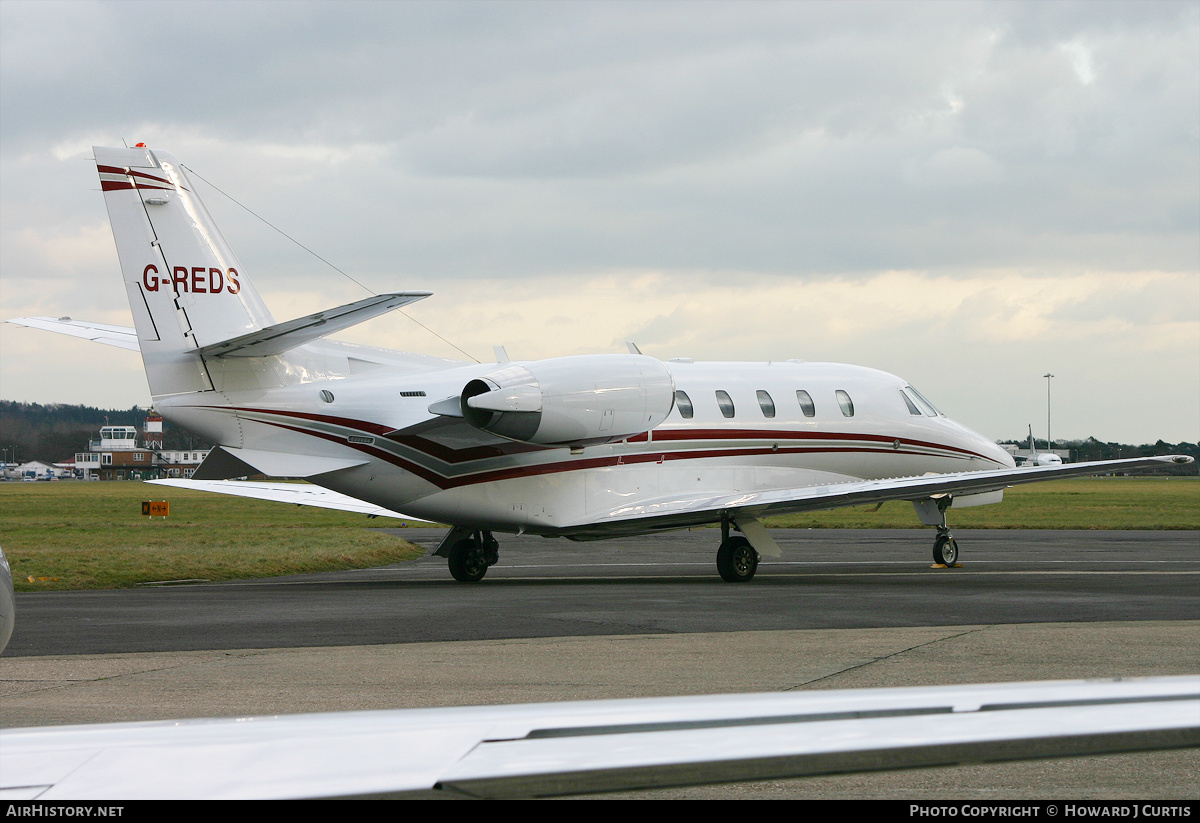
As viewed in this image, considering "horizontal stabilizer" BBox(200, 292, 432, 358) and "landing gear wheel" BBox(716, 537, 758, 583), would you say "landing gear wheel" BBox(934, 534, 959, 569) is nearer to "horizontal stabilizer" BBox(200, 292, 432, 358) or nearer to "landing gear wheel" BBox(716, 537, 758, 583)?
"landing gear wheel" BBox(716, 537, 758, 583)

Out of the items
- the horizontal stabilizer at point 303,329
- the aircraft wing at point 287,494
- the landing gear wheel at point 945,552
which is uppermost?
the horizontal stabilizer at point 303,329

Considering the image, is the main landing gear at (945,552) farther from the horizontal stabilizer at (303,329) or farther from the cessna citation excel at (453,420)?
the horizontal stabilizer at (303,329)

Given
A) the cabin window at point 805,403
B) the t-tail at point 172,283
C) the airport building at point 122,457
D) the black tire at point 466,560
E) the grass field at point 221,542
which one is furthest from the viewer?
the airport building at point 122,457

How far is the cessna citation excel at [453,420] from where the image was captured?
17.3 metres

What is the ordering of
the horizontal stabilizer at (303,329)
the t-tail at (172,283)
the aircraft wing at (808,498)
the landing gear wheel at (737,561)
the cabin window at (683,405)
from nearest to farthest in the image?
the horizontal stabilizer at (303,329) → the t-tail at (172,283) → the aircraft wing at (808,498) → the landing gear wheel at (737,561) → the cabin window at (683,405)

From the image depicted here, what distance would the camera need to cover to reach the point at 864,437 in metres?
22.7

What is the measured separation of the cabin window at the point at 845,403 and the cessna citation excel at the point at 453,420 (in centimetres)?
97

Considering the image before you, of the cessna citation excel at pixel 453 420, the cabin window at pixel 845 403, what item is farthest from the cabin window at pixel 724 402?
the cabin window at pixel 845 403

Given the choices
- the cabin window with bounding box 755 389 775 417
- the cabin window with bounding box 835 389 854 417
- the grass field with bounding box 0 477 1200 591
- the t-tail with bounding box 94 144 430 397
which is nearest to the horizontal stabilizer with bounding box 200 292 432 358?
the t-tail with bounding box 94 144 430 397

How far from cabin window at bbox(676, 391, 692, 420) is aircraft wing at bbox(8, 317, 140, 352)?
338 inches

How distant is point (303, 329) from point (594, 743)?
47.1 feet

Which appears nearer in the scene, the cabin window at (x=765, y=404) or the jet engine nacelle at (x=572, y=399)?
the jet engine nacelle at (x=572, y=399)

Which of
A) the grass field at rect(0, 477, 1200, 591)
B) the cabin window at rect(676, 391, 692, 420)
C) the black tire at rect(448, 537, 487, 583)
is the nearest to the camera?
the black tire at rect(448, 537, 487, 583)

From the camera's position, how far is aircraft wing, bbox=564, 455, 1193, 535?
1883 centimetres
